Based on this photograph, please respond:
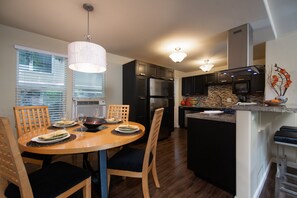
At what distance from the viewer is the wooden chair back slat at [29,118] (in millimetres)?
1687

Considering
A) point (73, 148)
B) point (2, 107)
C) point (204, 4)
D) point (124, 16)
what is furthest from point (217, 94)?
point (2, 107)

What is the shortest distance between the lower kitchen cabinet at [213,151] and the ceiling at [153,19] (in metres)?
1.55

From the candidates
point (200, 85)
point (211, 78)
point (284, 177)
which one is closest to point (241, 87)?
point (211, 78)

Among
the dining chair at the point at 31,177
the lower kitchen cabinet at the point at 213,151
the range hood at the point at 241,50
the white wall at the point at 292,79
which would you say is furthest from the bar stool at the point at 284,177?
the dining chair at the point at 31,177

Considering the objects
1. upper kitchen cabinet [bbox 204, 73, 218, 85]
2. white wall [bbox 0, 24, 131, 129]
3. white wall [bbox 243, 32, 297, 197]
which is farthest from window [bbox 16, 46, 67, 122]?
upper kitchen cabinet [bbox 204, 73, 218, 85]

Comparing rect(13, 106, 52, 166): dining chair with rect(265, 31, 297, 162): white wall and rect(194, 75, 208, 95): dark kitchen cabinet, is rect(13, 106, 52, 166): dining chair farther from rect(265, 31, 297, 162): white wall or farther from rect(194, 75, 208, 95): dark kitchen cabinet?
rect(194, 75, 208, 95): dark kitchen cabinet

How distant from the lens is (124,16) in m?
1.97

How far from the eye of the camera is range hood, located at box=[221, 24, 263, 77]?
2082 mm

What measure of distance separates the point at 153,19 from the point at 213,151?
6.79ft

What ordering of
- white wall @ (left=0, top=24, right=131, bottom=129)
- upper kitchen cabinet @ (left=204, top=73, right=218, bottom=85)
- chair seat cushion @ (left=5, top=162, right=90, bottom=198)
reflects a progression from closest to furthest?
1. chair seat cushion @ (left=5, top=162, right=90, bottom=198)
2. white wall @ (left=0, top=24, right=131, bottom=129)
3. upper kitchen cabinet @ (left=204, top=73, right=218, bottom=85)

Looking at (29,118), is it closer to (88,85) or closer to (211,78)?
(88,85)

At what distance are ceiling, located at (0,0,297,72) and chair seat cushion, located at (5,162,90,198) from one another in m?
1.93

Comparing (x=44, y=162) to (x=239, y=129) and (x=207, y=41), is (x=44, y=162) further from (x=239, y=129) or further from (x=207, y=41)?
(x=207, y=41)

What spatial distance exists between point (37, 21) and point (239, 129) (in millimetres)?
3225
